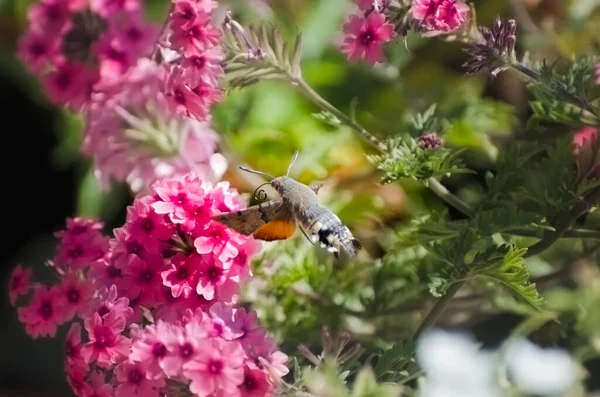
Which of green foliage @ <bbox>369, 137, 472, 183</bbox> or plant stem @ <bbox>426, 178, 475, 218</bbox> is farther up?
green foliage @ <bbox>369, 137, 472, 183</bbox>

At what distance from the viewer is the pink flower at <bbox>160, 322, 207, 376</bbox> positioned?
501 mm

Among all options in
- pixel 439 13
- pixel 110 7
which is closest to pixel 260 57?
pixel 439 13

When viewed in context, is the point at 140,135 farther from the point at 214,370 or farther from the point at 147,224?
the point at 214,370

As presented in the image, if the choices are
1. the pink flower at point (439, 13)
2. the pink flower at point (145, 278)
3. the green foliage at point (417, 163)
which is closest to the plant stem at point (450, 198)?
the green foliage at point (417, 163)

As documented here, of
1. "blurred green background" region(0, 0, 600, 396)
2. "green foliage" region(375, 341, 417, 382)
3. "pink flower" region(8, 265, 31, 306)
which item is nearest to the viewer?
"green foliage" region(375, 341, 417, 382)

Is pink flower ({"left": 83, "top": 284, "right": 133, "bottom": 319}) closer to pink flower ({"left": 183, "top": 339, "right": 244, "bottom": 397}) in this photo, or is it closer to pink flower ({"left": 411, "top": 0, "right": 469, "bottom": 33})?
pink flower ({"left": 183, "top": 339, "right": 244, "bottom": 397})

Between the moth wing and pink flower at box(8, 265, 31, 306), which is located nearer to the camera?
the moth wing

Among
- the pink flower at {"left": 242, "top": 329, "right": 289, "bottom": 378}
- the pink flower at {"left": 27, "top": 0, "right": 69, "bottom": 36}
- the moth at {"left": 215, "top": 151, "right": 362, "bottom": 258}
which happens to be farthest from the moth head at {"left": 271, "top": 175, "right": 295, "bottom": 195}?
the pink flower at {"left": 27, "top": 0, "right": 69, "bottom": 36}

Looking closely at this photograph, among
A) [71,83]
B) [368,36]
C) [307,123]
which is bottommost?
[307,123]

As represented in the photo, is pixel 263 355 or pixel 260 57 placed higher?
pixel 260 57

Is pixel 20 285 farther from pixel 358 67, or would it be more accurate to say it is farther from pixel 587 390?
pixel 358 67

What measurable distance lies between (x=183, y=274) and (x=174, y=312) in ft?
0.09

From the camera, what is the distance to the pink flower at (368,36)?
584 millimetres

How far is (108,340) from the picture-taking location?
543mm
